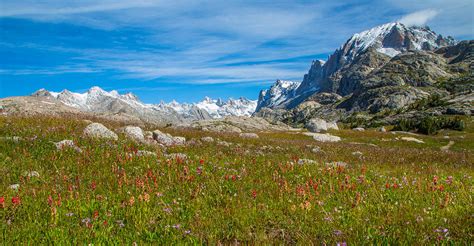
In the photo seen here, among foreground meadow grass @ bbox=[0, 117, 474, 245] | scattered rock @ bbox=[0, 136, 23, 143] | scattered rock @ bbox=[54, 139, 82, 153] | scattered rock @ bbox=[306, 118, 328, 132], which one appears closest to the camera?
foreground meadow grass @ bbox=[0, 117, 474, 245]

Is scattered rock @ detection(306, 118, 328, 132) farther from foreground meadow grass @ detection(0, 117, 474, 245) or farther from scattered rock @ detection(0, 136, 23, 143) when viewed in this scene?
scattered rock @ detection(0, 136, 23, 143)

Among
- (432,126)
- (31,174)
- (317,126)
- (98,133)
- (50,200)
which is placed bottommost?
(432,126)

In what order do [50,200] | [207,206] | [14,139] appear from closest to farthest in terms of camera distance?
1. [50,200]
2. [207,206]
3. [14,139]

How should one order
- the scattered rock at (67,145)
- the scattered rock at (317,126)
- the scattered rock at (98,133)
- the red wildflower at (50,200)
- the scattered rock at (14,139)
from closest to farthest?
the red wildflower at (50,200) < the scattered rock at (67,145) < the scattered rock at (14,139) < the scattered rock at (98,133) < the scattered rock at (317,126)

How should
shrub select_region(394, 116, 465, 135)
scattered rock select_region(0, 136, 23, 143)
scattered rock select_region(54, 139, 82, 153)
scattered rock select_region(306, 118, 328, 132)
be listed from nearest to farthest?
scattered rock select_region(54, 139, 82, 153) < scattered rock select_region(0, 136, 23, 143) < shrub select_region(394, 116, 465, 135) < scattered rock select_region(306, 118, 328, 132)

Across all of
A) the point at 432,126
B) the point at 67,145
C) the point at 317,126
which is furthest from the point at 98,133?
the point at 317,126

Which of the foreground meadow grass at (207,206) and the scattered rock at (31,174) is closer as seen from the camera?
the foreground meadow grass at (207,206)

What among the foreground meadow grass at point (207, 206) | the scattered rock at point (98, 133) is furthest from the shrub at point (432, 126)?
the scattered rock at point (98, 133)

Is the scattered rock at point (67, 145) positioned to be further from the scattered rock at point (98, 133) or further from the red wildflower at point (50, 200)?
the red wildflower at point (50, 200)

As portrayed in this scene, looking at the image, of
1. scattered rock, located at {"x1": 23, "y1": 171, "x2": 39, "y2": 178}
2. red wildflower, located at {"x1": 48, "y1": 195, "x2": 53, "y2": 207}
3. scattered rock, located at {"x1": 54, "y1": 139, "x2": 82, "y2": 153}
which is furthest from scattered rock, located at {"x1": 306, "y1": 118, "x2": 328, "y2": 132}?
red wildflower, located at {"x1": 48, "y1": 195, "x2": 53, "y2": 207}

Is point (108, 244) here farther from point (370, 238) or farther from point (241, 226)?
point (370, 238)

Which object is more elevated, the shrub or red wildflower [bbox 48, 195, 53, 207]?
red wildflower [bbox 48, 195, 53, 207]

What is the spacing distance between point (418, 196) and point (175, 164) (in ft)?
22.3

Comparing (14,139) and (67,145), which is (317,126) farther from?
(14,139)
